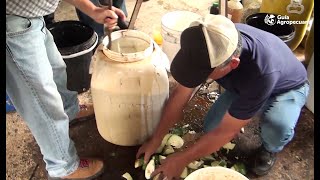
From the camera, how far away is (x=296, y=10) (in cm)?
223

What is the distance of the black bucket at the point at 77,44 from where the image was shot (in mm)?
1853

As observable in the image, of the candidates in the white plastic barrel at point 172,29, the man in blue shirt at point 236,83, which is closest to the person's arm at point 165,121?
the man in blue shirt at point 236,83

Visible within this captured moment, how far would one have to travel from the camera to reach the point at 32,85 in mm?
1188

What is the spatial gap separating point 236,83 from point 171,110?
0.35 meters

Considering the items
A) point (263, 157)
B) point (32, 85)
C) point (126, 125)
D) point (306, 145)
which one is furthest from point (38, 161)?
point (306, 145)

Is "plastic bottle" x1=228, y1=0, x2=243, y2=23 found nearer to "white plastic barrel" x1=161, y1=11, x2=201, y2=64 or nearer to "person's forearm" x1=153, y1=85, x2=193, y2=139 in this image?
"white plastic barrel" x1=161, y1=11, x2=201, y2=64

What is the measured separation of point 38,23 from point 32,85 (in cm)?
22

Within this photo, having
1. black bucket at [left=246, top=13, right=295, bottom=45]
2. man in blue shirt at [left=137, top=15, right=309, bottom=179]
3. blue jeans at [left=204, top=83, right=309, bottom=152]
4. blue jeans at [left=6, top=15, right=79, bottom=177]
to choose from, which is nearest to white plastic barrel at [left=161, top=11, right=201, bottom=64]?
black bucket at [left=246, top=13, right=295, bottom=45]

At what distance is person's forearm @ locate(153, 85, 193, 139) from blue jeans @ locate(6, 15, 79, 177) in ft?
1.33

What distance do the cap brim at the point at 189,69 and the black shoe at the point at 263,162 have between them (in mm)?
656

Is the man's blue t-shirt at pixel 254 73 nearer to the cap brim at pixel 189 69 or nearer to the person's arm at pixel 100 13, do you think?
the cap brim at pixel 189 69

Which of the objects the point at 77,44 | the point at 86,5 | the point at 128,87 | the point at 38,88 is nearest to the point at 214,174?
the point at 128,87

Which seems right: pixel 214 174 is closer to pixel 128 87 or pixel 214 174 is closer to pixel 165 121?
pixel 165 121

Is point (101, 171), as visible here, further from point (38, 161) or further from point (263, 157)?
point (263, 157)
